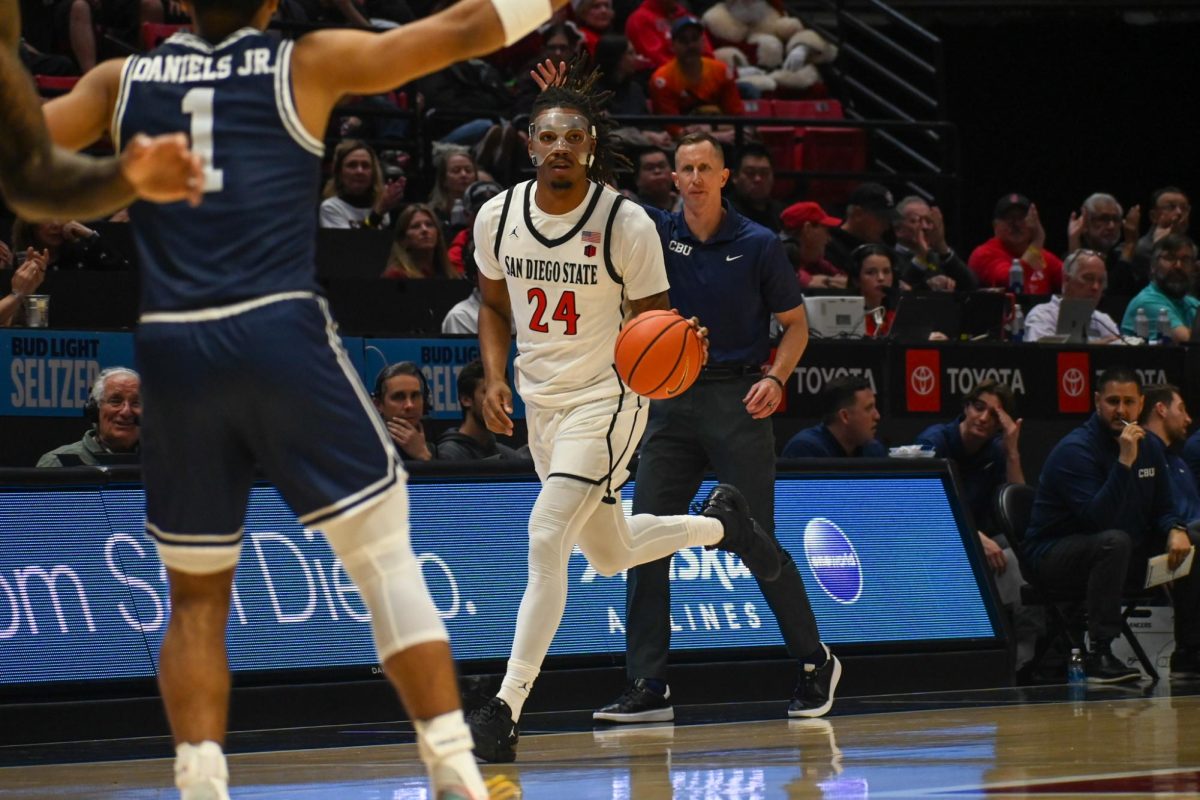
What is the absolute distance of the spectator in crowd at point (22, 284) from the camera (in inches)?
358

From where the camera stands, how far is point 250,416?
4094 millimetres

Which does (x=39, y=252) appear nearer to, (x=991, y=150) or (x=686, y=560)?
(x=686, y=560)

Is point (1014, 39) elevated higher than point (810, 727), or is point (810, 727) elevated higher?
point (1014, 39)

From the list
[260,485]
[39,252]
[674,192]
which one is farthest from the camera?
[674,192]

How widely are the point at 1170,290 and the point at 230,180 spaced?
1006 centimetres

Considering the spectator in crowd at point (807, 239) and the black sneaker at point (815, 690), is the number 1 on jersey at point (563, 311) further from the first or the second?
the spectator in crowd at point (807, 239)

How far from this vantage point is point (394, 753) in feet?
21.7

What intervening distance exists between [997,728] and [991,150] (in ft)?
42.3

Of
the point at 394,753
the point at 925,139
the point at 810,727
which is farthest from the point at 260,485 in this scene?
the point at 925,139

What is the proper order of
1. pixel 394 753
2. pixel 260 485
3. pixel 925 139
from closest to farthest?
pixel 394 753
pixel 260 485
pixel 925 139

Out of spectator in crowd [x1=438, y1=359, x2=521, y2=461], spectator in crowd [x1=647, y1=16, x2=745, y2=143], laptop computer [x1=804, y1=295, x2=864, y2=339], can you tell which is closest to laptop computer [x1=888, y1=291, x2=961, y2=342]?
laptop computer [x1=804, y1=295, x2=864, y2=339]

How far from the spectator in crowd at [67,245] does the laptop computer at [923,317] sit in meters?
4.63

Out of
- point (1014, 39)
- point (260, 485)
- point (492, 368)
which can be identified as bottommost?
point (260, 485)

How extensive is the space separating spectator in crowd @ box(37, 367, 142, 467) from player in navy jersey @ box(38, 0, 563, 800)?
4.16 m
